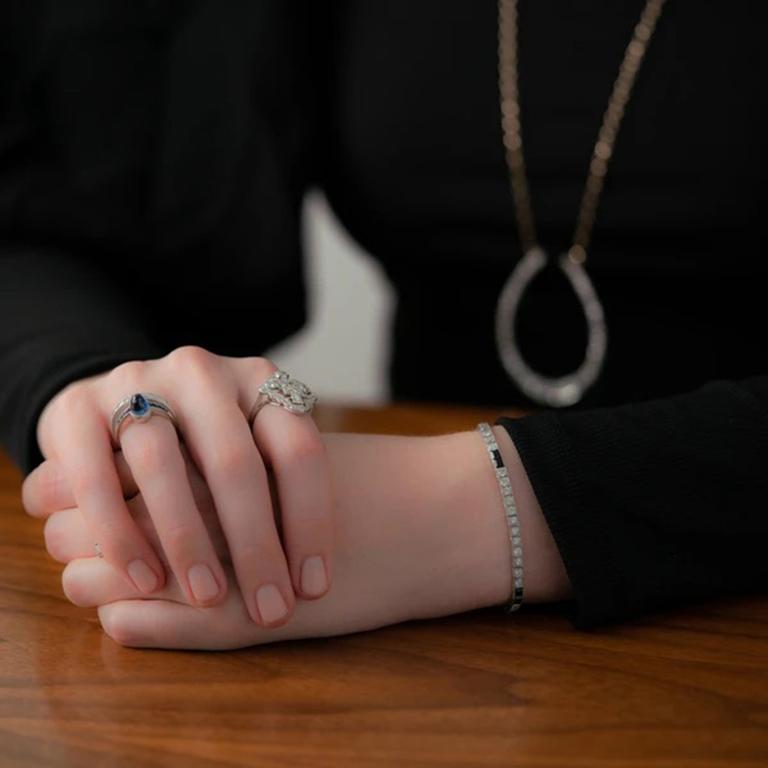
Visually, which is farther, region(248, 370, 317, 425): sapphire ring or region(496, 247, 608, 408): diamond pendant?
region(496, 247, 608, 408): diamond pendant

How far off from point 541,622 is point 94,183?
54cm

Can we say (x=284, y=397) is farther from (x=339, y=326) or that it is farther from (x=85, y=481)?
(x=339, y=326)

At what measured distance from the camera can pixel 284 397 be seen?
20.0 inches

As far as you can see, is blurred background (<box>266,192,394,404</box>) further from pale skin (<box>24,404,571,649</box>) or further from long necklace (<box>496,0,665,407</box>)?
pale skin (<box>24,404,571,649</box>)

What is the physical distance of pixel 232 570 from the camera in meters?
0.49

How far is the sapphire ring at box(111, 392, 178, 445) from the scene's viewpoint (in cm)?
49

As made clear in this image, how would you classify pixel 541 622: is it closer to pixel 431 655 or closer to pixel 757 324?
pixel 431 655

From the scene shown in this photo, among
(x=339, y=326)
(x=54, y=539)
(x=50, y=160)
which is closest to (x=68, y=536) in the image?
(x=54, y=539)

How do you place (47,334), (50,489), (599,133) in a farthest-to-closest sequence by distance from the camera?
(599,133)
(47,334)
(50,489)

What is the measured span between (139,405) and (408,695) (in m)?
0.16

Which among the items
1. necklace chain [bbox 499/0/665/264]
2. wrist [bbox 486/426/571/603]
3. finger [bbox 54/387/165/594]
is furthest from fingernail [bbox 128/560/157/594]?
necklace chain [bbox 499/0/665/264]

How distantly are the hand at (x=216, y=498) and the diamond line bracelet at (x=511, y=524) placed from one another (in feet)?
0.27

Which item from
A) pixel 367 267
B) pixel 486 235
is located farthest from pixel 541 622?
pixel 367 267

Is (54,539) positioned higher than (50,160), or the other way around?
(50,160)
